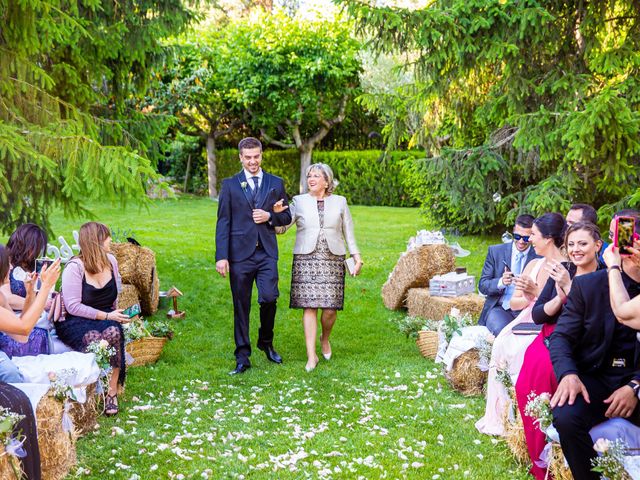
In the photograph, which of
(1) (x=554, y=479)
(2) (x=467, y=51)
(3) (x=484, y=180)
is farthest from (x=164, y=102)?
(1) (x=554, y=479)

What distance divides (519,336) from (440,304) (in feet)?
9.45

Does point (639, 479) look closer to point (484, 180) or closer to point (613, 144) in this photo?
point (613, 144)

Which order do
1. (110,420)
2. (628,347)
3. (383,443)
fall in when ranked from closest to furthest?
1. (628,347)
2. (383,443)
3. (110,420)

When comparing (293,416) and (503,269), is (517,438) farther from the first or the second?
(503,269)

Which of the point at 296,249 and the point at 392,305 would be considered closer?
the point at 296,249

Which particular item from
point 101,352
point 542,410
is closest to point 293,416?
point 101,352

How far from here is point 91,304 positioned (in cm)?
539

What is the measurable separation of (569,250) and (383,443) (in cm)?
169

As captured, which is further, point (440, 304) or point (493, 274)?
point (440, 304)

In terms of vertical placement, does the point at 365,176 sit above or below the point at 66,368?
above

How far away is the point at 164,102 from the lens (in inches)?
902

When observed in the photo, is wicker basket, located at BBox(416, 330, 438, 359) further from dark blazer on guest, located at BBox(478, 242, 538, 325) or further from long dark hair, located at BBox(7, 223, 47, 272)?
long dark hair, located at BBox(7, 223, 47, 272)

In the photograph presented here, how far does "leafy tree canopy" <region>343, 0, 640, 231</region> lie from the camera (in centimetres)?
927

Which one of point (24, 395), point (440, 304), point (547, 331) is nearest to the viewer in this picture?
point (24, 395)
